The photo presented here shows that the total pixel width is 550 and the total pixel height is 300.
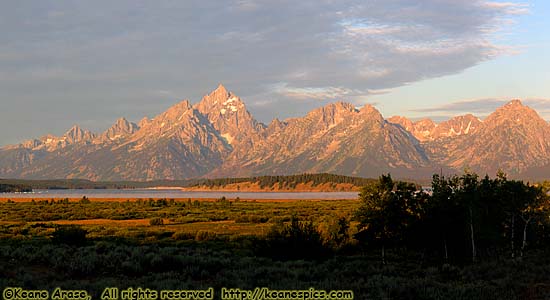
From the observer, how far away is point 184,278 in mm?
20734

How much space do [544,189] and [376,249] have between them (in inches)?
457

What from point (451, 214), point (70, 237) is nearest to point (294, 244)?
point (451, 214)

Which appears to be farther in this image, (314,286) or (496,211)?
(496,211)

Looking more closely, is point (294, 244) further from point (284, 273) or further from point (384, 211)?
point (284, 273)

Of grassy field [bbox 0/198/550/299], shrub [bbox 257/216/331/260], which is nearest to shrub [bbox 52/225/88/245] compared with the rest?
grassy field [bbox 0/198/550/299]

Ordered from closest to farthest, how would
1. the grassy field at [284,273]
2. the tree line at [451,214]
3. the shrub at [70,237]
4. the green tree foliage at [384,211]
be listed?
the grassy field at [284,273] < the green tree foliage at [384,211] < the tree line at [451,214] < the shrub at [70,237]

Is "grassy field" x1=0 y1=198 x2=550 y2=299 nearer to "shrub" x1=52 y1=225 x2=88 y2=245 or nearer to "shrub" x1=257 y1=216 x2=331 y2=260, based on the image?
"shrub" x1=257 y1=216 x2=331 y2=260

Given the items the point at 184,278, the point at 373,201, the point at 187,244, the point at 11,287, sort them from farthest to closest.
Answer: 1. the point at 187,244
2. the point at 373,201
3. the point at 184,278
4. the point at 11,287

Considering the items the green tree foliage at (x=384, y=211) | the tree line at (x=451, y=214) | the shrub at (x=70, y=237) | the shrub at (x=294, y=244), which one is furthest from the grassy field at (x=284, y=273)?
the shrub at (x=70, y=237)

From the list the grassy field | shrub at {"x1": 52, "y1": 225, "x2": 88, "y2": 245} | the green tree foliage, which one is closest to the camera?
the grassy field

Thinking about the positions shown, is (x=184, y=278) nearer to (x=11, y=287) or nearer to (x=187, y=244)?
(x=11, y=287)

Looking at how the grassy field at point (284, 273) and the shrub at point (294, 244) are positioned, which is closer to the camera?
the grassy field at point (284, 273)

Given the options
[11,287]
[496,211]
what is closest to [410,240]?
[496,211]

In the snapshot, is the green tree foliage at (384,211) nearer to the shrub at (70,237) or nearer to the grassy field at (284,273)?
the grassy field at (284,273)
